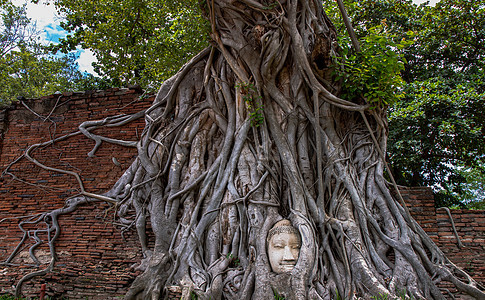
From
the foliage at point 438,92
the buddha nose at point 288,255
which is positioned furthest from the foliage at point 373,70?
the buddha nose at point 288,255

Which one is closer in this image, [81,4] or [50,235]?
[50,235]

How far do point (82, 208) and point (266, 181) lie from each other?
2.58 meters

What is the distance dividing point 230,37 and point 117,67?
18.8 ft

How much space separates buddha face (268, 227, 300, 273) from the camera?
11.5ft

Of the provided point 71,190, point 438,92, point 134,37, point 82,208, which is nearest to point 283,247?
point 82,208

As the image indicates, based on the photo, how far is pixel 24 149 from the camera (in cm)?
541

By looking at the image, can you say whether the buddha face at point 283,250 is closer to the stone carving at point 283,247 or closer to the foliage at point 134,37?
the stone carving at point 283,247

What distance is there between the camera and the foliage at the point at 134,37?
26.6 feet

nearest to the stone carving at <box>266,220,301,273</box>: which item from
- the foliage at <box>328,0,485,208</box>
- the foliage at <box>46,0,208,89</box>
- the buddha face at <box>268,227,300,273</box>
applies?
the buddha face at <box>268,227,300,273</box>

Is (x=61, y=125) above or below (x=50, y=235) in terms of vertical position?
above

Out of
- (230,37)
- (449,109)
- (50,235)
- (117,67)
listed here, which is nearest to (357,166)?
(230,37)

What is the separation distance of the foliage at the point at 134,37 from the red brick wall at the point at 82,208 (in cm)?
285

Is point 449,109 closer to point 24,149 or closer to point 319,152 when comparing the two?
point 319,152

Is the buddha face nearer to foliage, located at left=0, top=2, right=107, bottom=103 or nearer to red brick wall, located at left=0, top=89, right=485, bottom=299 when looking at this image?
red brick wall, located at left=0, top=89, right=485, bottom=299
